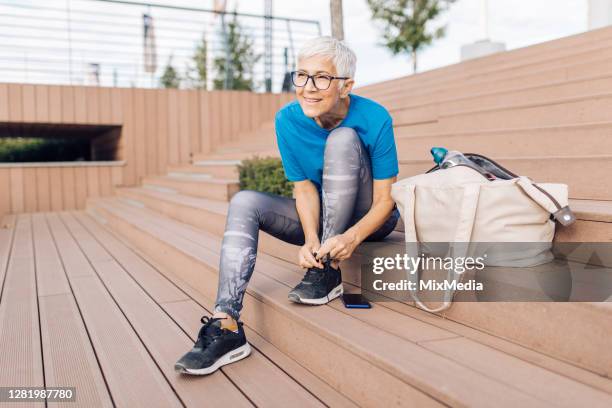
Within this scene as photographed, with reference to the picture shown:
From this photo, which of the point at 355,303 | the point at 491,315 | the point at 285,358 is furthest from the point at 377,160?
the point at 285,358

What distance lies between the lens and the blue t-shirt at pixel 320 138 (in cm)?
175

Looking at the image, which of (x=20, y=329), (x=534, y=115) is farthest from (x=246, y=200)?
(x=534, y=115)

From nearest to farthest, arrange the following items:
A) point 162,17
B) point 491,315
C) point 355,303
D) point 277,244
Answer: point 491,315
point 355,303
point 277,244
point 162,17

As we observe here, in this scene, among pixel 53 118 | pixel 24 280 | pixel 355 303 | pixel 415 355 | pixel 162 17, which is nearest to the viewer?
pixel 415 355

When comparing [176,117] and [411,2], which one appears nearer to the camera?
[176,117]

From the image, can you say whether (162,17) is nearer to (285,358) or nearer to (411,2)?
(411,2)

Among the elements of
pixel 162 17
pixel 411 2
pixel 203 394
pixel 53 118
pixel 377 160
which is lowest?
pixel 203 394

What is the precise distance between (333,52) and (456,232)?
0.69 metres

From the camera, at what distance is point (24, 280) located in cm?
296

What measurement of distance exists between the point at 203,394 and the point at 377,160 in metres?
0.94

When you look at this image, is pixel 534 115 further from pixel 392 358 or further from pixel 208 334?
pixel 208 334

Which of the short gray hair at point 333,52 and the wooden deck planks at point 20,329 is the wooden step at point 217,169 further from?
the short gray hair at point 333,52

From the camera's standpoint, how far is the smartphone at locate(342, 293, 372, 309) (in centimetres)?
169

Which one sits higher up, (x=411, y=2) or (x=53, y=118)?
(x=411, y=2)
